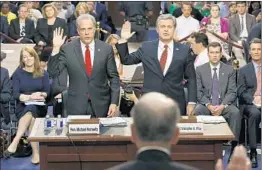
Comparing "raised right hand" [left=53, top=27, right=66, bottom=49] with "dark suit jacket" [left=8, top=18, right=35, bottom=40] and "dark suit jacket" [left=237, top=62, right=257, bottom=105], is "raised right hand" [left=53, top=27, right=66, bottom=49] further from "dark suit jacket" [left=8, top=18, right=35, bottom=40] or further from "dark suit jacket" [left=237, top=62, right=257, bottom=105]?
"dark suit jacket" [left=237, top=62, right=257, bottom=105]

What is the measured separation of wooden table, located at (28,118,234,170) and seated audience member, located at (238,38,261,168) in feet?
6.51

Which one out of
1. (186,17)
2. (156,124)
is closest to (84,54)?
(156,124)

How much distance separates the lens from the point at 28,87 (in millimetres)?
7641

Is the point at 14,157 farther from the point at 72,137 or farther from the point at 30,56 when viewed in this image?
the point at 72,137

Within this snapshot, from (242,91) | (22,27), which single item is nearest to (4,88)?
(242,91)

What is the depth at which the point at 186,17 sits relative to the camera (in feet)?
37.2

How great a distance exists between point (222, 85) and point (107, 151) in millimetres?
2290

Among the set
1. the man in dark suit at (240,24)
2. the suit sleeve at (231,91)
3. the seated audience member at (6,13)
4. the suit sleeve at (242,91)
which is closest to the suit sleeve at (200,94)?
the suit sleeve at (231,91)

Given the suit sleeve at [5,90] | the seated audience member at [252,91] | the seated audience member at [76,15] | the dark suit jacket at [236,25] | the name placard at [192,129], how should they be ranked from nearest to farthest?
the name placard at [192,129]
the seated audience member at [252,91]
the suit sleeve at [5,90]
the dark suit jacket at [236,25]
the seated audience member at [76,15]

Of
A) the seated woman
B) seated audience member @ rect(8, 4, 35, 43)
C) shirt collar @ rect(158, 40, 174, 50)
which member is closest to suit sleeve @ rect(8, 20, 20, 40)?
seated audience member @ rect(8, 4, 35, 43)

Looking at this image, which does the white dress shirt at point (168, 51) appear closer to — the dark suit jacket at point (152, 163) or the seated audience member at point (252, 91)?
the seated audience member at point (252, 91)

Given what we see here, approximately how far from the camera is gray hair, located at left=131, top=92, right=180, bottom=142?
261 cm

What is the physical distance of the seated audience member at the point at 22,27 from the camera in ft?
37.7

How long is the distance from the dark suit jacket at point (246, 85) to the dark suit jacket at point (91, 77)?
1694mm
